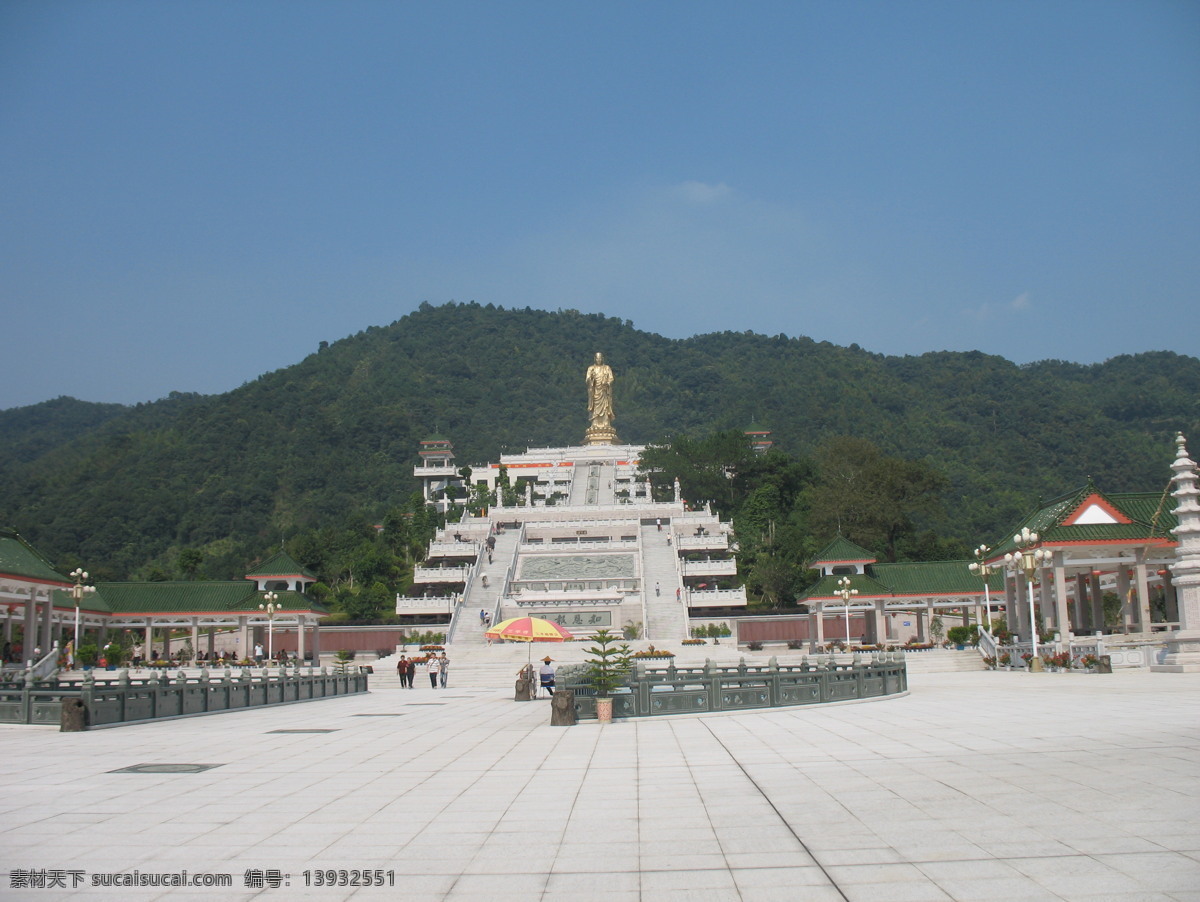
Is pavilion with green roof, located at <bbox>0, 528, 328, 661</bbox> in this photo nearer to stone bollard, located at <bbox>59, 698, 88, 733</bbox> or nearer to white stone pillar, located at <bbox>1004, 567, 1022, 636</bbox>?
stone bollard, located at <bbox>59, 698, 88, 733</bbox>

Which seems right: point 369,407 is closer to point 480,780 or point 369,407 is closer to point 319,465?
point 319,465

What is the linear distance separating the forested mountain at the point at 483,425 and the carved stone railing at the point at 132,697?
4520 centimetres

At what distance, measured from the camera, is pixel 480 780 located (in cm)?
1192

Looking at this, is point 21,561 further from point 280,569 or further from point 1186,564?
point 1186,564

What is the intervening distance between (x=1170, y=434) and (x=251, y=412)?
92.9 meters

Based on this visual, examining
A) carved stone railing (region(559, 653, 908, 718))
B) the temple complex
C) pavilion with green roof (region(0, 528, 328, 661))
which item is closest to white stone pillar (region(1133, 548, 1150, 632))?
the temple complex

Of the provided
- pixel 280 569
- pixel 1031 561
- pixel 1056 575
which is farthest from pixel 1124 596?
pixel 280 569

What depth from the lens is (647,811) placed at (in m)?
9.66

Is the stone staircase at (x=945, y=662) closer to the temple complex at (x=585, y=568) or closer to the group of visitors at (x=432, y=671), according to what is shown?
the temple complex at (x=585, y=568)

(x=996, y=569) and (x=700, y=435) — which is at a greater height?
(x=700, y=435)

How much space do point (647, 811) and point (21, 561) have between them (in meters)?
37.7

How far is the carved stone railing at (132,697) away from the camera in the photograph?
19266mm

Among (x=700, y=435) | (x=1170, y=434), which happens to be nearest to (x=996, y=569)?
(x=1170, y=434)

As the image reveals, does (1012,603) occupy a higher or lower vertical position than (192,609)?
lower
